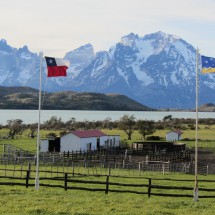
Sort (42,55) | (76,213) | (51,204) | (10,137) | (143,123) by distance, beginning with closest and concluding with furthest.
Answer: (76,213) → (51,204) → (42,55) → (10,137) → (143,123)

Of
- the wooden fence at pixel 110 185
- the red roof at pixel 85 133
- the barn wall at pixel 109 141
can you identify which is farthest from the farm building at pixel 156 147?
the wooden fence at pixel 110 185

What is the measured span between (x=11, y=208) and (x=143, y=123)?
329 ft

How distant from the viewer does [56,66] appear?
30.6 meters

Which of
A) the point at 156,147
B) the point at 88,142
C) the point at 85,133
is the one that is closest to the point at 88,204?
the point at 88,142

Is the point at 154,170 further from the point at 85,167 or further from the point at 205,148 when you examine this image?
the point at 205,148

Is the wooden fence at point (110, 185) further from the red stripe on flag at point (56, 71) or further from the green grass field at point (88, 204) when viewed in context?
the red stripe on flag at point (56, 71)

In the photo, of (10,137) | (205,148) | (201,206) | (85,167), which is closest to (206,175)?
(85,167)

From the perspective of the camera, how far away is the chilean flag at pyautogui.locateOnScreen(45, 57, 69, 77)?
30422mm

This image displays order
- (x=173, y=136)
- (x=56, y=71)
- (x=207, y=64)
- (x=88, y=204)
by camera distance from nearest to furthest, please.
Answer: (x=88, y=204) < (x=207, y=64) < (x=56, y=71) < (x=173, y=136)

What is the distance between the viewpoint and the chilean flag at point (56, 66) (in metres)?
30.4

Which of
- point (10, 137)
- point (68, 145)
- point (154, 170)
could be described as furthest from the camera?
point (10, 137)

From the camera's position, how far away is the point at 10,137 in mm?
113688

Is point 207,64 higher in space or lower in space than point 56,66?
higher

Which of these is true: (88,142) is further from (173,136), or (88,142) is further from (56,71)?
(56,71)
